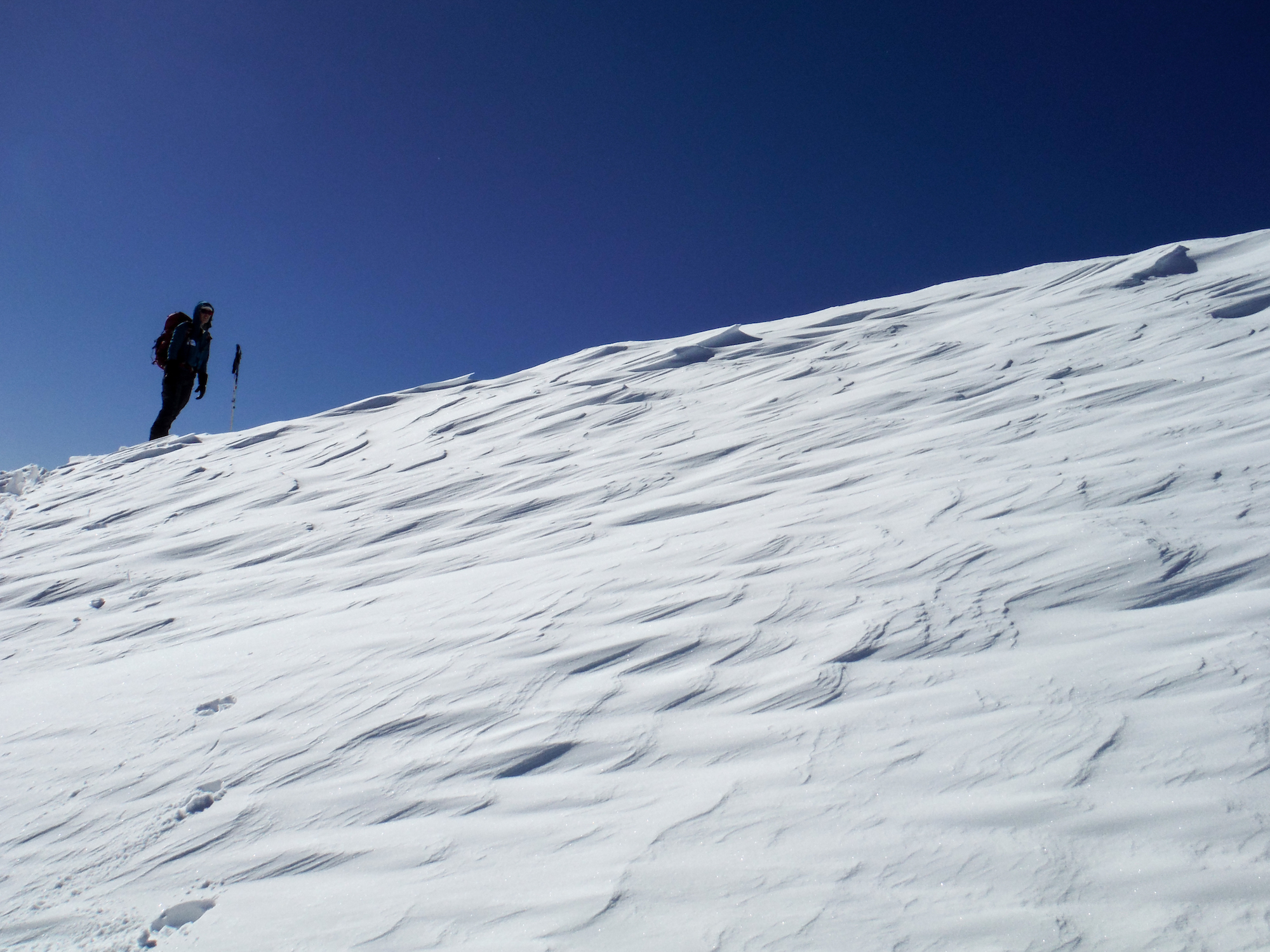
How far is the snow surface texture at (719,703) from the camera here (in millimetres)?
1420

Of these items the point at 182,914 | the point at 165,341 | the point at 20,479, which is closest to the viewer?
the point at 182,914

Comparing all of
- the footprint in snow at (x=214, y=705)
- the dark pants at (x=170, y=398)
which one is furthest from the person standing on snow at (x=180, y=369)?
the footprint in snow at (x=214, y=705)

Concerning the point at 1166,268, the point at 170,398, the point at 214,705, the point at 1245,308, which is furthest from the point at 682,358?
the point at 170,398

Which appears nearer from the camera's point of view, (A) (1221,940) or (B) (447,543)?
(A) (1221,940)

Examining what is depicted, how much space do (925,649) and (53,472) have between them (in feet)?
31.8

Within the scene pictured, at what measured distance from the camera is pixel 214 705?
2465mm

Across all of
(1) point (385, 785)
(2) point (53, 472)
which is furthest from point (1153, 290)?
(2) point (53, 472)

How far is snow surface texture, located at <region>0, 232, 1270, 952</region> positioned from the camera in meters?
1.42

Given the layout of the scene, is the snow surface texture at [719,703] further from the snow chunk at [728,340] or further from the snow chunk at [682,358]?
the snow chunk at [728,340]

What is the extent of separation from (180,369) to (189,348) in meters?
0.29

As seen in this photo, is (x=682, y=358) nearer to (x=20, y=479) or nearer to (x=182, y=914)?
(x=182, y=914)

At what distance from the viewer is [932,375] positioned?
16.9 feet

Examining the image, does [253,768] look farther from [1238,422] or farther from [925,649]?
[1238,422]

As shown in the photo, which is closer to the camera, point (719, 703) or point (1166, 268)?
point (719, 703)
